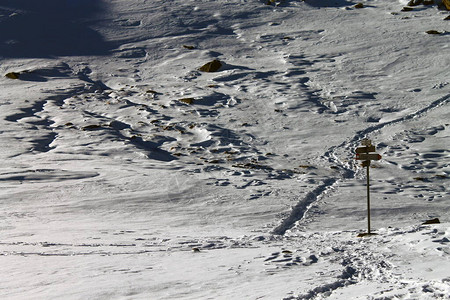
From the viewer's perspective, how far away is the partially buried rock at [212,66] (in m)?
30.3

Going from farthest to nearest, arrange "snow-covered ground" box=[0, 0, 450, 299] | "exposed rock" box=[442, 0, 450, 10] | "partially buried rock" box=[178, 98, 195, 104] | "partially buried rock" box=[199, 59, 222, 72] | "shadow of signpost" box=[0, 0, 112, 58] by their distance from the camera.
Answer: "shadow of signpost" box=[0, 0, 112, 58]
"exposed rock" box=[442, 0, 450, 10]
"partially buried rock" box=[199, 59, 222, 72]
"partially buried rock" box=[178, 98, 195, 104]
"snow-covered ground" box=[0, 0, 450, 299]

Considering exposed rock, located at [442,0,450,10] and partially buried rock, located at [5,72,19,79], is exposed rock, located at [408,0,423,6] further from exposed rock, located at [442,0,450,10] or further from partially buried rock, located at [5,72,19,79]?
partially buried rock, located at [5,72,19,79]

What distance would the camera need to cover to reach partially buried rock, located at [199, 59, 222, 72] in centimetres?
3030

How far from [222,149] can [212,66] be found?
1132 cm

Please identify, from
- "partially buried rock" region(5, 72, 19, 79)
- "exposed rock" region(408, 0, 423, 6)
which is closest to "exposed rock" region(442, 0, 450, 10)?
"exposed rock" region(408, 0, 423, 6)

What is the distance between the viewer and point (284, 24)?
120 feet

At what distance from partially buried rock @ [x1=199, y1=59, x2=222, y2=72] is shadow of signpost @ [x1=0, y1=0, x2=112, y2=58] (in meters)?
7.67

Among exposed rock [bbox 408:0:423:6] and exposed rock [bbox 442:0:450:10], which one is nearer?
exposed rock [bbox 442:0:450:10]

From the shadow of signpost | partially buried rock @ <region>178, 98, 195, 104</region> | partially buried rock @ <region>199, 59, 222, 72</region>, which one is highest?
the shadow of signpost

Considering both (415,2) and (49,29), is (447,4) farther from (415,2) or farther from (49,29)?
(49,29)

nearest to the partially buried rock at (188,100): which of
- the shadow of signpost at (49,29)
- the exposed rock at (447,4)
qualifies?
the shadow of signpost at (49,29)

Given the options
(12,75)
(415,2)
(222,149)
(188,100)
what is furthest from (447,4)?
(12,75)

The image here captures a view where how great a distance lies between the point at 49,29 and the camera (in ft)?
129

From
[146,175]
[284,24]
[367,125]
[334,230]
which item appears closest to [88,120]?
[146,175]
